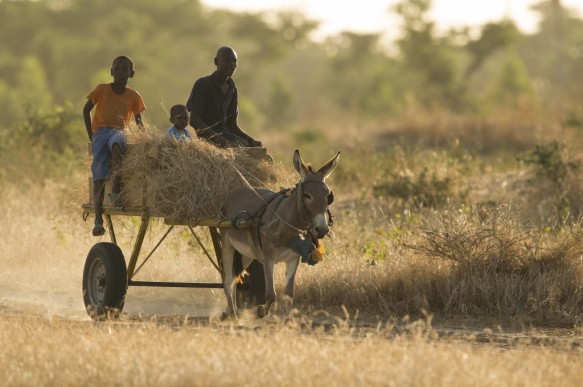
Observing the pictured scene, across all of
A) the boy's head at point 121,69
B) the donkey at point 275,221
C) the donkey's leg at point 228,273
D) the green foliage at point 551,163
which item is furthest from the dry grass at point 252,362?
the green foliage at point 551,163

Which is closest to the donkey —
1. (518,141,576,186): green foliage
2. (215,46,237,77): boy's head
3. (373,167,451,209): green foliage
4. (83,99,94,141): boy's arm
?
(215,46,237,77): boy's head

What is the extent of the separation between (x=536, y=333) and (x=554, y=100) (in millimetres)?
19344

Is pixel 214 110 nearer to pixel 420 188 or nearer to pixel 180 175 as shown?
pixel 180 175

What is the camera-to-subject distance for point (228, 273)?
10.7 meters

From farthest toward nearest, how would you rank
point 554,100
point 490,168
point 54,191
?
point 554,100
point 490,168
point 54,191

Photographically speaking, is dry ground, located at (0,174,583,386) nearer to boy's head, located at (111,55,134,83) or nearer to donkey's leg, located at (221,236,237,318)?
donkey's leg, located at (221,236,237,318)

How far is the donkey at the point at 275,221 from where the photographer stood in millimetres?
9188

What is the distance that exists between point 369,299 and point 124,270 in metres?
2.78

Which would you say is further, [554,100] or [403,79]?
[403,79]

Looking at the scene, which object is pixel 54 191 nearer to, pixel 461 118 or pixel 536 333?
pixel 536 333

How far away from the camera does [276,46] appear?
272 ft

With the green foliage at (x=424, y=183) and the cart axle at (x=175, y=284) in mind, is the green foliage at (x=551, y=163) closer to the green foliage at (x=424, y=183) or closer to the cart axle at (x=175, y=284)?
the green foliage at (x=424, y=183)

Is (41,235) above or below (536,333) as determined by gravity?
above

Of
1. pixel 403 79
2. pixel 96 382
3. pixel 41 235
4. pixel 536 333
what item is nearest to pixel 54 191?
pixel 41 235
